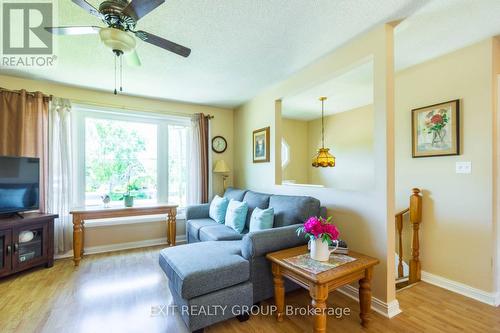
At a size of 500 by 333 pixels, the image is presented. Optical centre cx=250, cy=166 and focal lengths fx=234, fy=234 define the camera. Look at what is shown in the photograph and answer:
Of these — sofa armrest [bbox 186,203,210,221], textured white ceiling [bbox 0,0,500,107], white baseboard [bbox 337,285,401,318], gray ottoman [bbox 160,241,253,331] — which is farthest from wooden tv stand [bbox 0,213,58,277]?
white baseboard [bbox 337,285,401,318]

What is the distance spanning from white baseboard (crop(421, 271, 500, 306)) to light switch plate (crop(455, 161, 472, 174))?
1.14 meters

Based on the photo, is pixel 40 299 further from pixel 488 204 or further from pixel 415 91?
pixel 415 91

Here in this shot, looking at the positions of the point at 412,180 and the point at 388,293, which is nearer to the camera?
the point at 388,293

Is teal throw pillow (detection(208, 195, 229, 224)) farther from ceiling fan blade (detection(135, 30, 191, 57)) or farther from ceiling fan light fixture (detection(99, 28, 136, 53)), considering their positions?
ceiling fan light fixture (detection(99, 28, 136, 53))

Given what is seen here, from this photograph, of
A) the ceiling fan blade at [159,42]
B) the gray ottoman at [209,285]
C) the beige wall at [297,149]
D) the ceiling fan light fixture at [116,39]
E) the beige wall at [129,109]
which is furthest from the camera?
the beige wall at [297,149]

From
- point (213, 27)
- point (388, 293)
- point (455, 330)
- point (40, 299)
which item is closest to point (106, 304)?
point (40, 299)

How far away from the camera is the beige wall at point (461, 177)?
7.27 ft

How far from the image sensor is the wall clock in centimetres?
450

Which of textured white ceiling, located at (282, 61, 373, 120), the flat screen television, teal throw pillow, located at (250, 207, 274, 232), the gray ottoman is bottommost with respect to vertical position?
the gray ottoman

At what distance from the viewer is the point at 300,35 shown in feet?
7.00

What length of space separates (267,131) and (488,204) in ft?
8.49

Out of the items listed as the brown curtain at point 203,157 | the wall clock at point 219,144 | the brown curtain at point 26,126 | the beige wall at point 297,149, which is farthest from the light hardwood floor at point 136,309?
the beige wall at point 297,149

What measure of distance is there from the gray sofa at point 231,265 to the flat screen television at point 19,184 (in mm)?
2135

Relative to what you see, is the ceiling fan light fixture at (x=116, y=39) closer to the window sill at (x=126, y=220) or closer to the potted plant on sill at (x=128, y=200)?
the potted plant on sill at (x=128, y=200)
